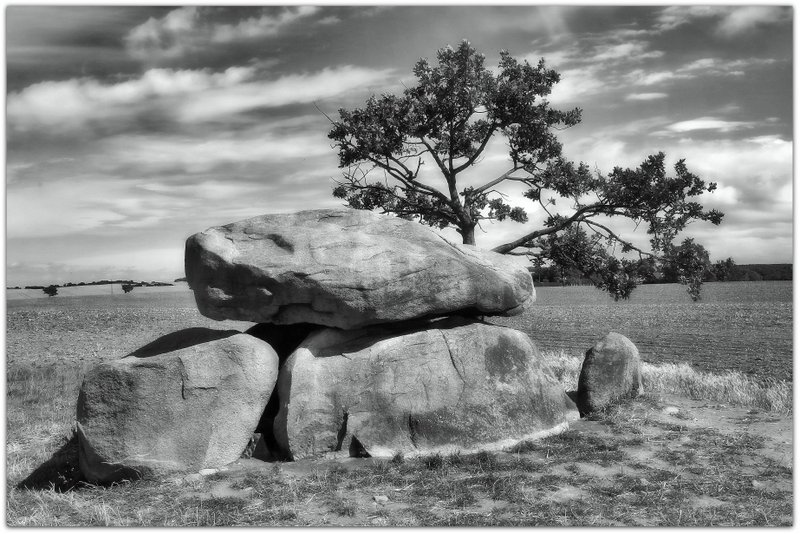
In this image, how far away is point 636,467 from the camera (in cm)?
1002

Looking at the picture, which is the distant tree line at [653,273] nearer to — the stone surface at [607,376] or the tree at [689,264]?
the tree at [689,264]

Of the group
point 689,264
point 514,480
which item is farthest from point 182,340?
point 689,264

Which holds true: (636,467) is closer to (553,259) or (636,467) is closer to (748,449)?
(748,449)

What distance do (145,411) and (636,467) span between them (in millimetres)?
7116

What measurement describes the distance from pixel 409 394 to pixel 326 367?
141 centimetres

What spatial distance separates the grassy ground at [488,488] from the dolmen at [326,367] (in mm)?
482

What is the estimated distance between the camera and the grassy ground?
322 inches

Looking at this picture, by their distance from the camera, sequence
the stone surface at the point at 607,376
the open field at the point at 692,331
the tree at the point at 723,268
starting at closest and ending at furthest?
the stone surface at the point at 607,376 → the tree at the point at 723,268 → the open field at the point at 692,331

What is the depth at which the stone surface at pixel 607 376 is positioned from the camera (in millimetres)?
13328

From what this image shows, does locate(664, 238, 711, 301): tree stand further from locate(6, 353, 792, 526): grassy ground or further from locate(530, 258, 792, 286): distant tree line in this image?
locate(6, 353, 792, 526): grassy ground

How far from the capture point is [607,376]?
1348 centimetres

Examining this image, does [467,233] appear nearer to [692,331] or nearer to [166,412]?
[166,412]

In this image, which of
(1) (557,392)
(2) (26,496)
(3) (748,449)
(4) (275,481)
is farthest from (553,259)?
(2) (26,496)

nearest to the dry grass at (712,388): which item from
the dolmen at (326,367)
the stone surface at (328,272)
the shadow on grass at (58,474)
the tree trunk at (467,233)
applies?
the tree trunk at (467,233)
